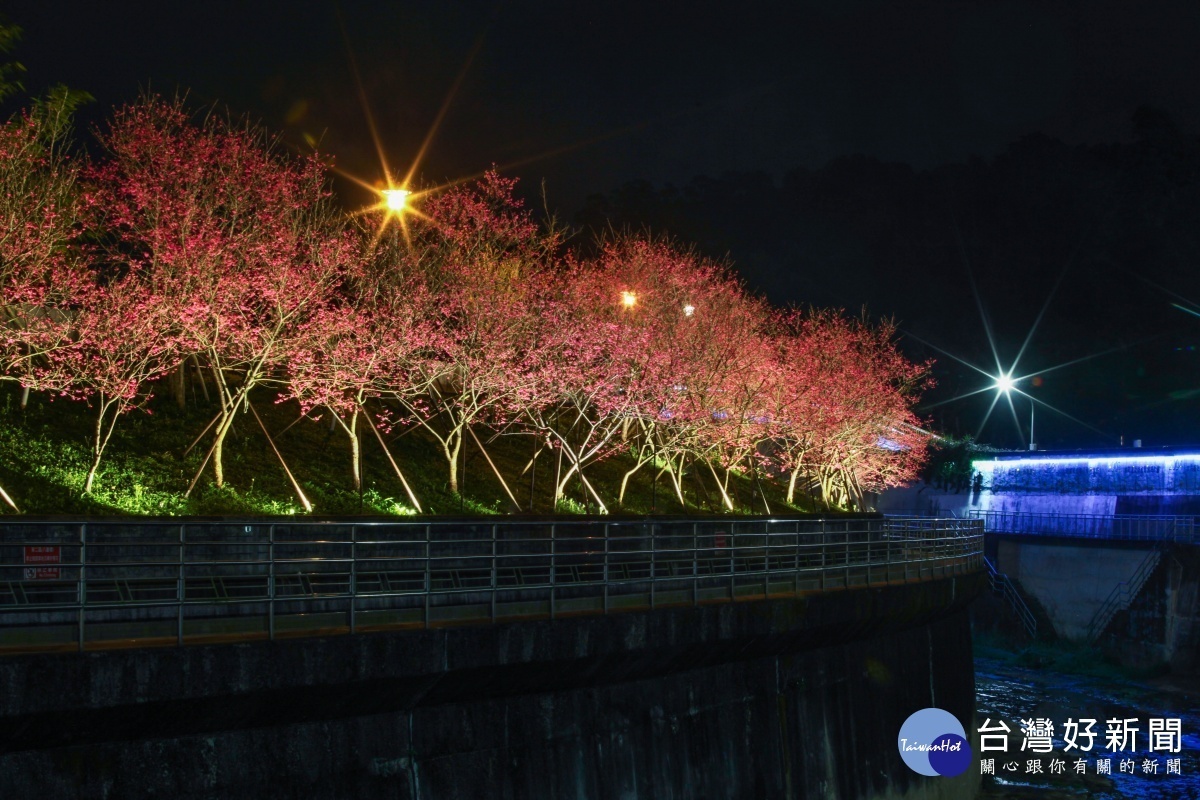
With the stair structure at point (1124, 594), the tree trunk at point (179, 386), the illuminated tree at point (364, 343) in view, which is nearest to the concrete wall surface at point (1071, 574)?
the stair structure at point (1124, 594)

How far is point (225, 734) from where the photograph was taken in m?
9.46

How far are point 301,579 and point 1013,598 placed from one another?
128 feet

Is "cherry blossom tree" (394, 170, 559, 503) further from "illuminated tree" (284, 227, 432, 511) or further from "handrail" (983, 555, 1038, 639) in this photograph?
"handrail" (983, 555, 1038, 639)

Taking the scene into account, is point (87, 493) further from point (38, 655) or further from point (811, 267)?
point (811, 267)

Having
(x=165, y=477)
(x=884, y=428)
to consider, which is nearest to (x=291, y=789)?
(x=165, y=477)

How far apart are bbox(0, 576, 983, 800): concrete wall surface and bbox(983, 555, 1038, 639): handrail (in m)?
29.1

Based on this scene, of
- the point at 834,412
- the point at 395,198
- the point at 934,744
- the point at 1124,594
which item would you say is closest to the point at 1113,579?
the point at 1124,594

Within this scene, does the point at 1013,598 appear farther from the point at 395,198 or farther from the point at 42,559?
the point at 42,559

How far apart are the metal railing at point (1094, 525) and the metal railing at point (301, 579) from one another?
2837 cm

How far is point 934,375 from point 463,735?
2765 inches

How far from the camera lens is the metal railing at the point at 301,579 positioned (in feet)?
31.3

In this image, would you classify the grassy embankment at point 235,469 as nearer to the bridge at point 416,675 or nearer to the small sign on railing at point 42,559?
the bridge at point 416,675

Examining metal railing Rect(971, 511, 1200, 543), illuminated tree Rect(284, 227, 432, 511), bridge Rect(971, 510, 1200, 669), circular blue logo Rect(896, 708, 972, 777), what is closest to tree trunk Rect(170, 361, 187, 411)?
illuminated tree Rect(284, 227, 432, 511)

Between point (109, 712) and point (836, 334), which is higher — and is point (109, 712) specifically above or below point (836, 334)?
below
